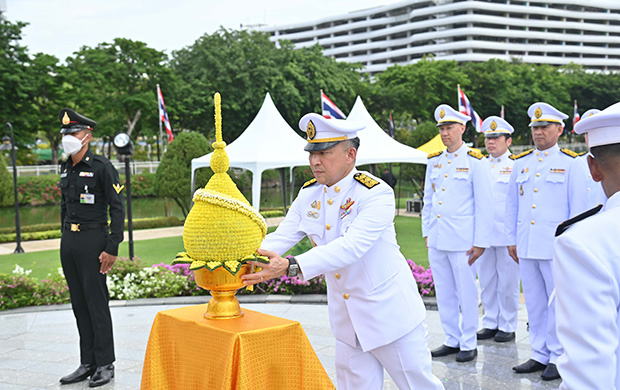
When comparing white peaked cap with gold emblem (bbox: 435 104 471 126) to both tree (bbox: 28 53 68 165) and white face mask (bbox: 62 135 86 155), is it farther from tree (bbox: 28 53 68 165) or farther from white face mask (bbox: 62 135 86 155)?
tree (bbox: 28 53 68 165)

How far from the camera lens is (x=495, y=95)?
157 feet

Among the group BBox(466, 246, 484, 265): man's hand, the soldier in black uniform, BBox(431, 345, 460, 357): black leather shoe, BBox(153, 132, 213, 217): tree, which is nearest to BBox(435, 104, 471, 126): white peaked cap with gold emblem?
BBox(466, 246, 484, 265): man's hand

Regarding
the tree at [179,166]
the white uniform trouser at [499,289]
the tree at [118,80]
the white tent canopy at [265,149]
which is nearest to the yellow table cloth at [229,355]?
the white uniform trouser at [499,289]

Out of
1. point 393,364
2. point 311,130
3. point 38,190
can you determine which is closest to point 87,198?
point 311,130

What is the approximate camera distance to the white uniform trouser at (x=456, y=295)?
5.45 metres

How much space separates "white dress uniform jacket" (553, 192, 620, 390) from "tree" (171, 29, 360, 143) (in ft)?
110

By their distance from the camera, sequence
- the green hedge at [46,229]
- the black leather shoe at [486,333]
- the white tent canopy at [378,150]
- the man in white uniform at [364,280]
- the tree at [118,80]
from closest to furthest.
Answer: the man in white uniform at [364,280]
the black leather shoe at [486,333]
the white tent canopy at [378,150]
the green hedge at [46,229]
the tree at [118,80]

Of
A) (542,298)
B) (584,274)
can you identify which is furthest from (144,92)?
(584,274)

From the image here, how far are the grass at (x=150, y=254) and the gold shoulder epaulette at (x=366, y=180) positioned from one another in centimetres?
768

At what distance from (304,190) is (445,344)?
2842 mm

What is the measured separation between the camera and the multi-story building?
292 ft

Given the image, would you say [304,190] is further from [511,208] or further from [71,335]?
[71,335]

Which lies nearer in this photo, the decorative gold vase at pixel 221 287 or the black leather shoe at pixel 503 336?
the decorative gold vase at pixel 221 287

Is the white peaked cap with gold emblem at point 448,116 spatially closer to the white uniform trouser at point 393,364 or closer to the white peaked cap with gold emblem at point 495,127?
the white peaked cap with gold emblem at point 495,127
